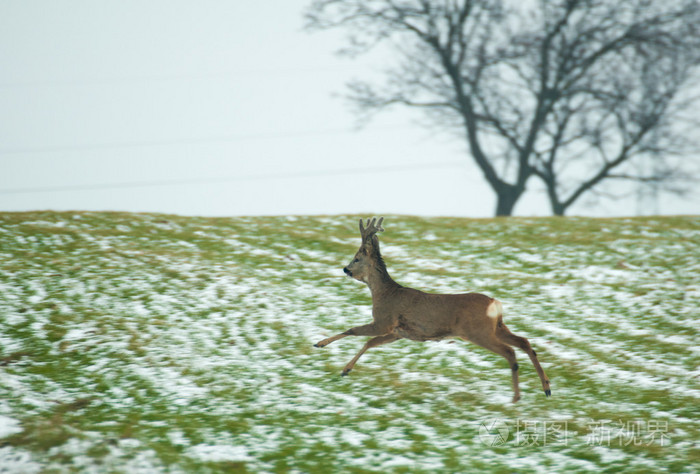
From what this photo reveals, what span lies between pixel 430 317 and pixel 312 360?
6.34ft

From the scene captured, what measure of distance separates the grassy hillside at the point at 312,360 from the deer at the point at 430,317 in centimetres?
65

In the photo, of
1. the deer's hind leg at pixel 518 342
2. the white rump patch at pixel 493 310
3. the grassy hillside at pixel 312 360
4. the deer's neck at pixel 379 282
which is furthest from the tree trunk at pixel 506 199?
the white rump patch at pixel 493 310

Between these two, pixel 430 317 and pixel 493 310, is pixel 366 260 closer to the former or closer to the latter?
pixel 430 317

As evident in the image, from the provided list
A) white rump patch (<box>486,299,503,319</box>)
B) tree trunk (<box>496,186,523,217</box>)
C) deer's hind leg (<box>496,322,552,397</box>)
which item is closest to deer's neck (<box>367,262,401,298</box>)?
white rump patch (<box>486,299,503,319</box>)

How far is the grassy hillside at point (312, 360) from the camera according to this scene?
5.77 metres

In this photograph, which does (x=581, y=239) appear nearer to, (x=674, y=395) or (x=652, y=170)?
(x=674, y=395)

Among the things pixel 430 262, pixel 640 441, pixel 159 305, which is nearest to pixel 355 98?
pixel 430 262

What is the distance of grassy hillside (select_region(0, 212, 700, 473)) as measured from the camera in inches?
227

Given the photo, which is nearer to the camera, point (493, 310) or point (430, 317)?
point (493, 310)

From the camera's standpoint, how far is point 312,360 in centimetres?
787

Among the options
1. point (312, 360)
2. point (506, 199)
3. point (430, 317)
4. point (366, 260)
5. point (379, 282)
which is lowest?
point (312, 360)

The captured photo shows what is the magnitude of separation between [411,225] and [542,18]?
12.3 m

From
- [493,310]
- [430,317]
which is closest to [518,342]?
[493,310]

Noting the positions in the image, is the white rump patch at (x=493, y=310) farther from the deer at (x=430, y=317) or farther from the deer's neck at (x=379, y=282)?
the deer's neck at (x=379, y=282)
